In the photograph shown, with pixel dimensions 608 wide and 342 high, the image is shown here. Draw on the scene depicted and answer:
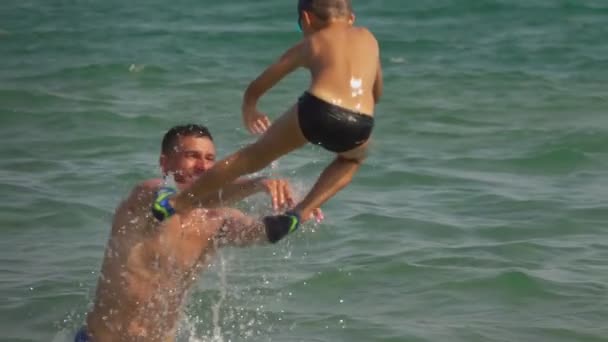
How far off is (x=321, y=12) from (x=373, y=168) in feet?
17.6

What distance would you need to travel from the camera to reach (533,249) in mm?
8727

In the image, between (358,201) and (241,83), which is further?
(241,83)

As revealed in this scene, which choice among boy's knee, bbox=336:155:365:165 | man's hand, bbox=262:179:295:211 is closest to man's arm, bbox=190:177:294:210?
man's hand, bbox=262:179:295:211

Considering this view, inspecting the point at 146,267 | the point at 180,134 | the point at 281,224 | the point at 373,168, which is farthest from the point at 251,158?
the point at 373,168

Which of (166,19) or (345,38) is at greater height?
(345,38)

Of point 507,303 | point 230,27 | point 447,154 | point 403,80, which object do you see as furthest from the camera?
point 230,27

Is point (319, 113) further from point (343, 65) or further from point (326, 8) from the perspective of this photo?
point (326, 8)

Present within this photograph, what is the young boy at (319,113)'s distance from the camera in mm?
5434

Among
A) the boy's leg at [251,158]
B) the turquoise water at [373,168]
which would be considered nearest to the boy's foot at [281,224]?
the boy's leg at [251,158]

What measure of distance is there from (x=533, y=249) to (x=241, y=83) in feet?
21.3

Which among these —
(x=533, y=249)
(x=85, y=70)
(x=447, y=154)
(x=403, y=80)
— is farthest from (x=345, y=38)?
(x=85, y=70)

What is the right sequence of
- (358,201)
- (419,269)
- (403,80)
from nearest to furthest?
(419,269), (358,201), (403,80)

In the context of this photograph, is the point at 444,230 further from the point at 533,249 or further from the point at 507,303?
the point at 507,303

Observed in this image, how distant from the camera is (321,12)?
5.61 metres
